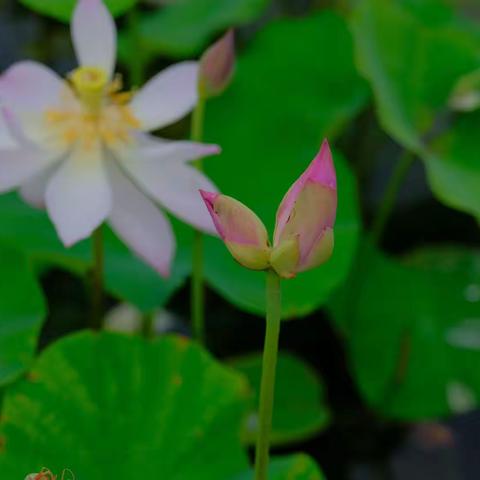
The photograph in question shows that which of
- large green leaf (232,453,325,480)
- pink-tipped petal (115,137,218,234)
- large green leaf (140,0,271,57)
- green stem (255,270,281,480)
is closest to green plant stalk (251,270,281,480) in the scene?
green stem (255,270,281,480)

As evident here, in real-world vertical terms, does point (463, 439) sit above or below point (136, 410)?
below

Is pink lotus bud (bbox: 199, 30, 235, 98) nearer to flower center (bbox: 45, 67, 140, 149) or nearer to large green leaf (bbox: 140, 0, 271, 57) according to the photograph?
flower center (bbox: 45, 67, 140, 149)

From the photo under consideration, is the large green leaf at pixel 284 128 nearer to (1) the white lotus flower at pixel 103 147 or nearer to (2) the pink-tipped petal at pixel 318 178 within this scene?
(1) the white lotus flower at pixel 103 147

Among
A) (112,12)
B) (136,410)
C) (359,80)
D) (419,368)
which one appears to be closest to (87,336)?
(136,410)

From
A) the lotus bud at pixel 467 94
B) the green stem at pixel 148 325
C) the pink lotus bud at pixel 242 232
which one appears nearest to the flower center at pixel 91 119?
the green stem at pixel 148 325

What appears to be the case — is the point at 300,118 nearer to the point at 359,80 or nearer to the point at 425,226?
the point at 359,80

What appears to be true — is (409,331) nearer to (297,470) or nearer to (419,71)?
(419,71)
